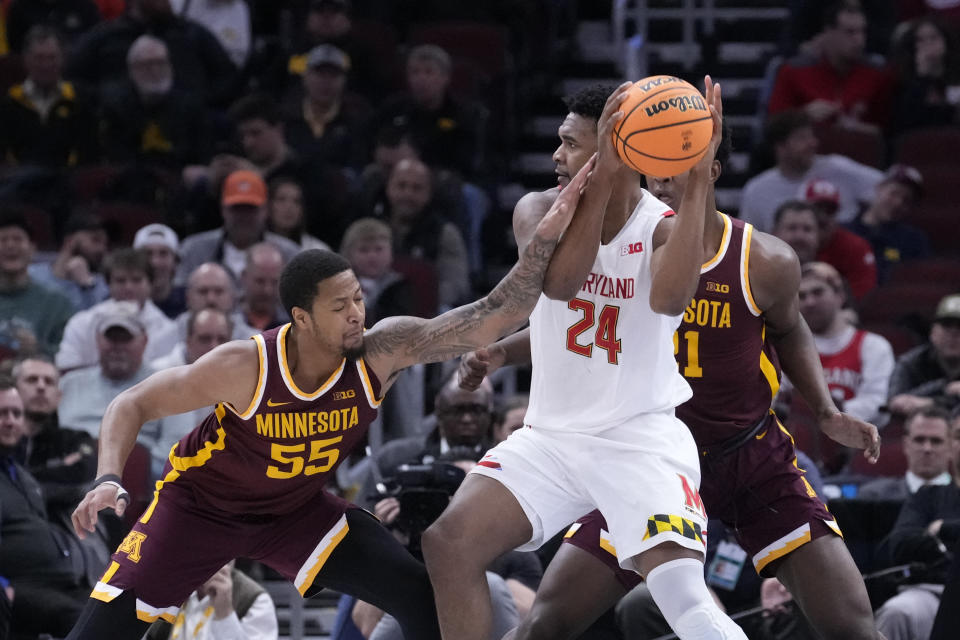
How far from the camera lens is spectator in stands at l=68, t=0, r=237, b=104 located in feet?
39.1

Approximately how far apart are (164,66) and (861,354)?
5786 mm

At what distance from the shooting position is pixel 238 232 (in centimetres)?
1018

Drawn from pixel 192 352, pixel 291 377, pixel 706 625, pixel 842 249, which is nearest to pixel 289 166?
pixel 192 352

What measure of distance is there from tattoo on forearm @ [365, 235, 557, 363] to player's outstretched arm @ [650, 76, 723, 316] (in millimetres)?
388

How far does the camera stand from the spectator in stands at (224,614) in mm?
6871

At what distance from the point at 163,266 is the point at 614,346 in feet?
18.5

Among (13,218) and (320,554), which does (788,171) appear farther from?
(320,554)

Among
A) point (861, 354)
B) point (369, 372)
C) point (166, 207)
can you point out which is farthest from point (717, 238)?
point (166, 207)

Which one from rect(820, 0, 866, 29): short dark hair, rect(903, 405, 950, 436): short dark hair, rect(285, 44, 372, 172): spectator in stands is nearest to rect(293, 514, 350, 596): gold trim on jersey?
rect(903, 405, 950, 436): short dark hair

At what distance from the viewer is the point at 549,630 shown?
17.0ft

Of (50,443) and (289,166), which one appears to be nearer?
(50,443)

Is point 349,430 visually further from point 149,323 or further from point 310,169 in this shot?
point 310,169

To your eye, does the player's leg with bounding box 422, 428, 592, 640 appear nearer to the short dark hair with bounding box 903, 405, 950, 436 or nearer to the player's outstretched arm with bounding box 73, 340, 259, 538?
the player's outstretched arm with bounding box 73, 340, 259, 538

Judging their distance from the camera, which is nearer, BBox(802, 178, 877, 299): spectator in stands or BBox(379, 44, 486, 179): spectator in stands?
BBox(802, 178, 877, 299): spectator in stands
